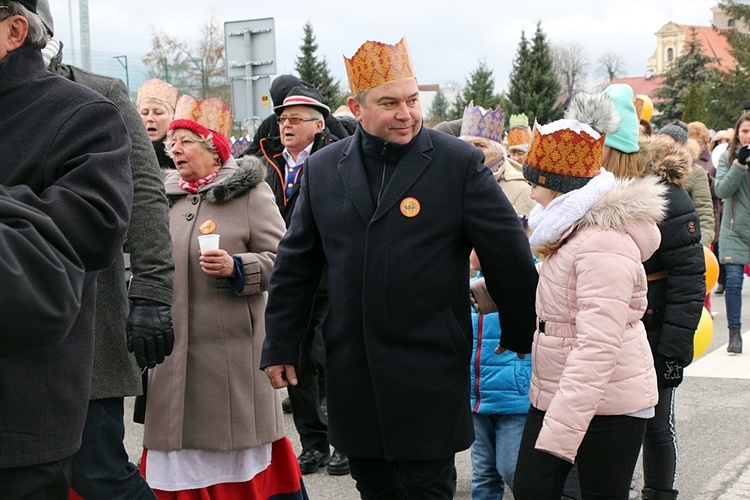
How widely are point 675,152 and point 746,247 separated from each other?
515 cm

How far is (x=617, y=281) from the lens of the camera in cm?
329

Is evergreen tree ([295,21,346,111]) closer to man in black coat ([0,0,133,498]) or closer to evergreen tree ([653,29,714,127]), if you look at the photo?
evergreen tree ([653,29,714,127])

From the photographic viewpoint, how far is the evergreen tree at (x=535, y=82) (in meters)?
52.3

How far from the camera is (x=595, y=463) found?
3.45 meters

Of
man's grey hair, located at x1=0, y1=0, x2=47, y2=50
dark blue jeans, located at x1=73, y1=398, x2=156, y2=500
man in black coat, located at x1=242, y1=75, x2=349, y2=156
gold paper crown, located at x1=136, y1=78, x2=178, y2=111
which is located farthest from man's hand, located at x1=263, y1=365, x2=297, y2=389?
gold paper crown, located at x1=136, y1=78, x2=178, y2=111

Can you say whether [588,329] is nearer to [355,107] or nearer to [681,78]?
[355,107]

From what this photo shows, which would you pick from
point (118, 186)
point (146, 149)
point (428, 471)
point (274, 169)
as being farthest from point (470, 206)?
point (274, 169)

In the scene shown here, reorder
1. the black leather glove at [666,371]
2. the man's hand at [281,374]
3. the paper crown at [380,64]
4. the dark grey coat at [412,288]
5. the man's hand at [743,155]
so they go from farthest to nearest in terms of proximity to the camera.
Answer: the man's hand at [743,155], the black leather glove at [666,371], the man's hand at [281,374], the paper crown at [380,64], the dark grey coat at [412,288]

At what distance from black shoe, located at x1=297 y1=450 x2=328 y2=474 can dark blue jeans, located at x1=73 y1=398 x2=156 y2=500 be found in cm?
246

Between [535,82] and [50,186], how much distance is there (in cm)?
5177

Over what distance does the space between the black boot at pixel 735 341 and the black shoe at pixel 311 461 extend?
463 centimetres

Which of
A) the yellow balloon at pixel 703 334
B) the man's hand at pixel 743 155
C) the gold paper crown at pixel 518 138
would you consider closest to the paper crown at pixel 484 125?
the yellow balloon at pixel 703 334

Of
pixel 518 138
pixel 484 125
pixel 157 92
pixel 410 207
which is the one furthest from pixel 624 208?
pixel 518 138

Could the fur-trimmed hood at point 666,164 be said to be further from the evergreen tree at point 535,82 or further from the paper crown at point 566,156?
the evergreen tree at point 535,82
